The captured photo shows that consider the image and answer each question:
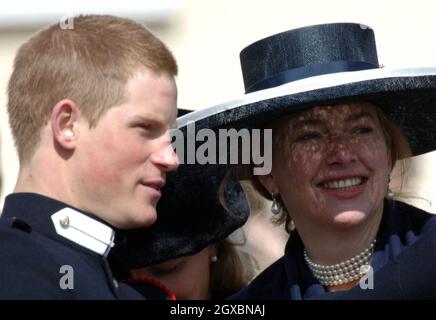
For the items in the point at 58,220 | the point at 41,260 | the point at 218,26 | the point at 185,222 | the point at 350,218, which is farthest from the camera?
the point at 218,26

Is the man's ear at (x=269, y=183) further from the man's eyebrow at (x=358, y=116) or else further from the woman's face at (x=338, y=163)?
the man's eyebrow at (x=358, y=116)

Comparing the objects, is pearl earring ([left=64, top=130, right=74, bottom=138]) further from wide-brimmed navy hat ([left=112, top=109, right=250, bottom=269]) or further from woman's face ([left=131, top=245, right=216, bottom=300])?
woman's face ([left=131, top=245, right=216, bottom=300])

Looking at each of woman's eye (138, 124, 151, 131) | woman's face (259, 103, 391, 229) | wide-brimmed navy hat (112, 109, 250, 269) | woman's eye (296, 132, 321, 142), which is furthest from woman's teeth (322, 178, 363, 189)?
woman's eye (138, 124, 151, 131)

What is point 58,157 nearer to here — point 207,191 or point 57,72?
point 57,72

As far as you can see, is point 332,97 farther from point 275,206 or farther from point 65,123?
point 65,123

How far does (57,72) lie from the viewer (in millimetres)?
2785

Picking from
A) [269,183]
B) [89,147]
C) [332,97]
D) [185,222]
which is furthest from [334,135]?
[89,147]

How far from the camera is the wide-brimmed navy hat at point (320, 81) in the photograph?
10.0 feet

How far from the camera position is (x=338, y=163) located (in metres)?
3.18

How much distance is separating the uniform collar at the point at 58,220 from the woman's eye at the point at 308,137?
742 millimetres

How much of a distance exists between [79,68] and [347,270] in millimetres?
985

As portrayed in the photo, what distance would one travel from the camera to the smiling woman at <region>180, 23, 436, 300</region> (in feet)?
10.1

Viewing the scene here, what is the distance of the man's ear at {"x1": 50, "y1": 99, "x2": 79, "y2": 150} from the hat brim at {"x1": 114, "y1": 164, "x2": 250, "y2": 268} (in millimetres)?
842

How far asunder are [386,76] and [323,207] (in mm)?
423
